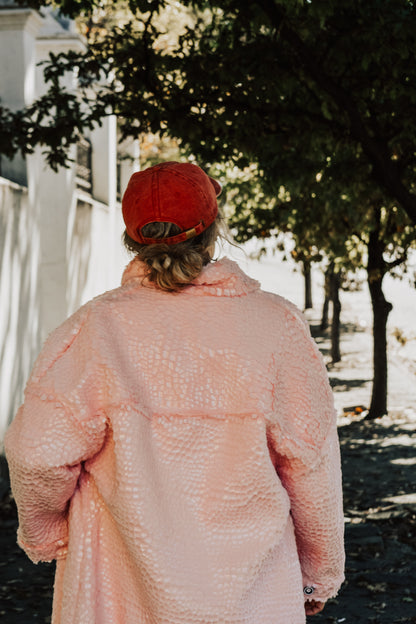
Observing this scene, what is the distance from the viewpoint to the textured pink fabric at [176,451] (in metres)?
2.04

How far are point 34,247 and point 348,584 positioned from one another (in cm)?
575

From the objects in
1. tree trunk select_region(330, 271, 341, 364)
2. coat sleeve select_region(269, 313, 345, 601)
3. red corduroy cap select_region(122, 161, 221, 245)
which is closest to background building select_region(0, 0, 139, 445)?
tree trunk select_region(330, 271, 341, 364)

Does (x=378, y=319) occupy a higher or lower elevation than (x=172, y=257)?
lower

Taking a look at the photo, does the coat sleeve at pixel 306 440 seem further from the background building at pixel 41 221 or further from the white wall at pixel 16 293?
the white wall at pixel 16 293

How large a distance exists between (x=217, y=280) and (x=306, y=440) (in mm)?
454

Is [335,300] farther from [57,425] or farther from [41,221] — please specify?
[57,425]

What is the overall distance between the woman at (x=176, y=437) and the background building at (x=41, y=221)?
15.8 ft

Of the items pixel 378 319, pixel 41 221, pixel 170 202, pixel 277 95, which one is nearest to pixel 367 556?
pixel 277 95

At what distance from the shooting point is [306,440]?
2232mm

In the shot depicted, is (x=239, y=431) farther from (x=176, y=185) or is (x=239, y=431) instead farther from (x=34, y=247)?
(x=34, y=247)

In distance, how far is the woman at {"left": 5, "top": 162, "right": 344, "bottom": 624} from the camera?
204 centimetres

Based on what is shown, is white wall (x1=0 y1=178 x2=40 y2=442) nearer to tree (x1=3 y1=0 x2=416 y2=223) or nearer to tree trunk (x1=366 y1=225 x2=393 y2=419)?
tree (x1=3 y1=0 x2=416 y2=223)

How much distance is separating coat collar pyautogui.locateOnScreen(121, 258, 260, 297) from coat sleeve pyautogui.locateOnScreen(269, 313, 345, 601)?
0.14 m

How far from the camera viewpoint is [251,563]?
6.75 feet
